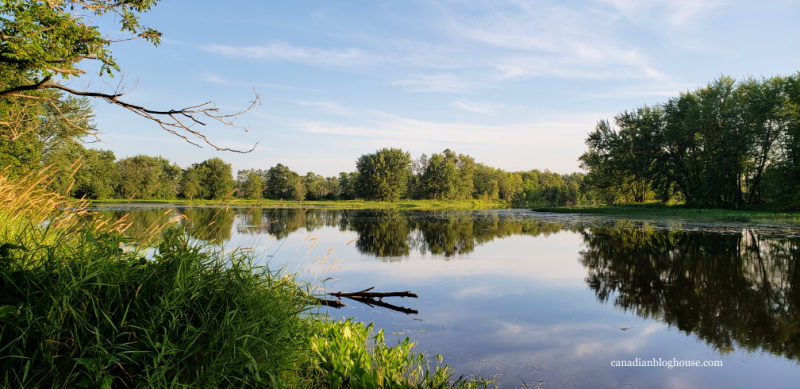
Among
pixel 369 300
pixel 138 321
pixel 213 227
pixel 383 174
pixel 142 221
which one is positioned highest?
pixel 383 174

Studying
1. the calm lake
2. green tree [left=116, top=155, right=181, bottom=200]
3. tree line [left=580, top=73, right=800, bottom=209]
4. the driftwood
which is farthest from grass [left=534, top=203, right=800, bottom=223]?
green tree [left=116, top=155, right=181, bottom=200]

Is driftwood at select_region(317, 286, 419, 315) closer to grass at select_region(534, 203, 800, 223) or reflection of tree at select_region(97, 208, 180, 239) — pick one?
reflection of tree at select_region(97, 208, 180, 239)

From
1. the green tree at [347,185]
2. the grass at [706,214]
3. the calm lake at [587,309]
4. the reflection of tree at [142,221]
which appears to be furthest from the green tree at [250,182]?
the calm lake at [587,309]

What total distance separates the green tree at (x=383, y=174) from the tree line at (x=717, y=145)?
140 feet

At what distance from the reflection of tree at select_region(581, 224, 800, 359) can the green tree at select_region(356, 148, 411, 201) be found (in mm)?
67647

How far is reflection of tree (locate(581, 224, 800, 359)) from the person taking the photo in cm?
579

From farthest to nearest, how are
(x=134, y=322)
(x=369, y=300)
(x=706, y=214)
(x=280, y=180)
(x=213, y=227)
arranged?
(x=280, y=180), (x=706, y=214), (x=369, y=300), (x=213, y=227), (x=134, y=322)

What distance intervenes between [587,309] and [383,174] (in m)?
76.5

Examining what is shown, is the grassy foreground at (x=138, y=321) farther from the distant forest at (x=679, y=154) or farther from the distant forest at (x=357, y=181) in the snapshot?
the distant forest at (x=357, y=181)

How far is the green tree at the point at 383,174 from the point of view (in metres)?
82.5

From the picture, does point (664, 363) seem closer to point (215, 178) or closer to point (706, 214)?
point (706, 214)

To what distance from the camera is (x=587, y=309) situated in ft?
23.6

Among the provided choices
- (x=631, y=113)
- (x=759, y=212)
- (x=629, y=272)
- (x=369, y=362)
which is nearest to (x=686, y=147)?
(x=631, y=113)

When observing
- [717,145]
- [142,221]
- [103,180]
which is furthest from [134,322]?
[103,180]
